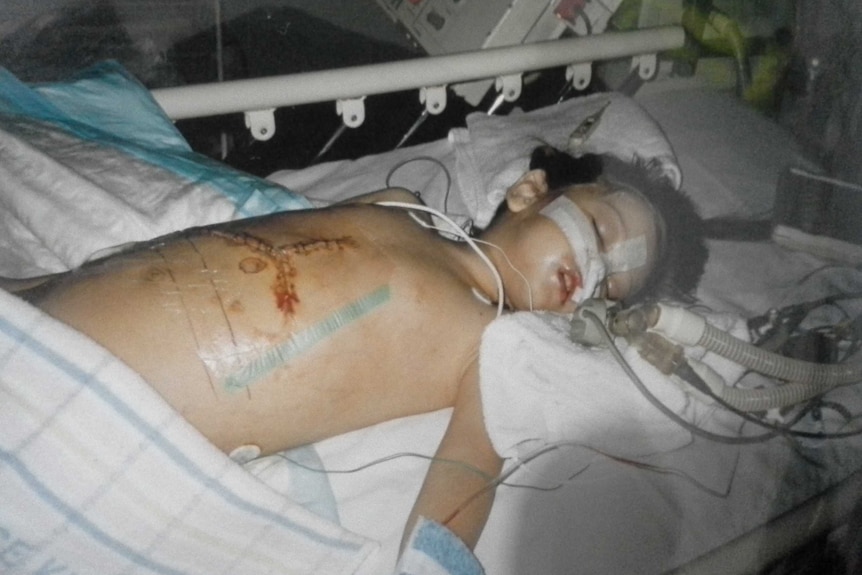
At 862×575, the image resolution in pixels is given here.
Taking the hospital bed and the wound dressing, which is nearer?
the hospital bed

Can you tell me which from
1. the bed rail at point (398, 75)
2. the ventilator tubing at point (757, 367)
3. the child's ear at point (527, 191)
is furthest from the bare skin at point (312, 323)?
the bed rail at point (398, 75)

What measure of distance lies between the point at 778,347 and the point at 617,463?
34 cm

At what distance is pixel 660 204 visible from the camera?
1.46m

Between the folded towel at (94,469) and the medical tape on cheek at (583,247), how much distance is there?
0.64m

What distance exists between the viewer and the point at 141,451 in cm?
89

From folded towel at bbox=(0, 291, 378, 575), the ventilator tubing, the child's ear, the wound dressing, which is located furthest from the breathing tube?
folded towel at bbox=(0, 291, 378, 575)

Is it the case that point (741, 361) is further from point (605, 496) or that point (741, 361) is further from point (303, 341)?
point (303, 341)

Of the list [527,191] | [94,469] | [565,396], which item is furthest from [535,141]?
[94,469]

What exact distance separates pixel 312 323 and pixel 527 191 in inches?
22.4

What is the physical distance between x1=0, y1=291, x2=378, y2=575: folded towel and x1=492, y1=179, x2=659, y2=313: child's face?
59 centimetres

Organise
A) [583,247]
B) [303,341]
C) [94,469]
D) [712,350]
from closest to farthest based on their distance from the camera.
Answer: [94,469] < [303,341] < [712,350] < [583,247]

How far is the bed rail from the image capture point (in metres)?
1.42

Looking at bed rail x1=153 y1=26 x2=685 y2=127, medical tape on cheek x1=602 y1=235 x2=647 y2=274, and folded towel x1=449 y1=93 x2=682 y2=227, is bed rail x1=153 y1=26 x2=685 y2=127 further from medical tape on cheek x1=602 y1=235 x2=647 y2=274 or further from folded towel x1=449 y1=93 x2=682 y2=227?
medical tape on cheek x1=602 y1=235 x2=647 y2=274

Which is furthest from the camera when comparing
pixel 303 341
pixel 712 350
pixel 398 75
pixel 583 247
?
pixel 398 75
